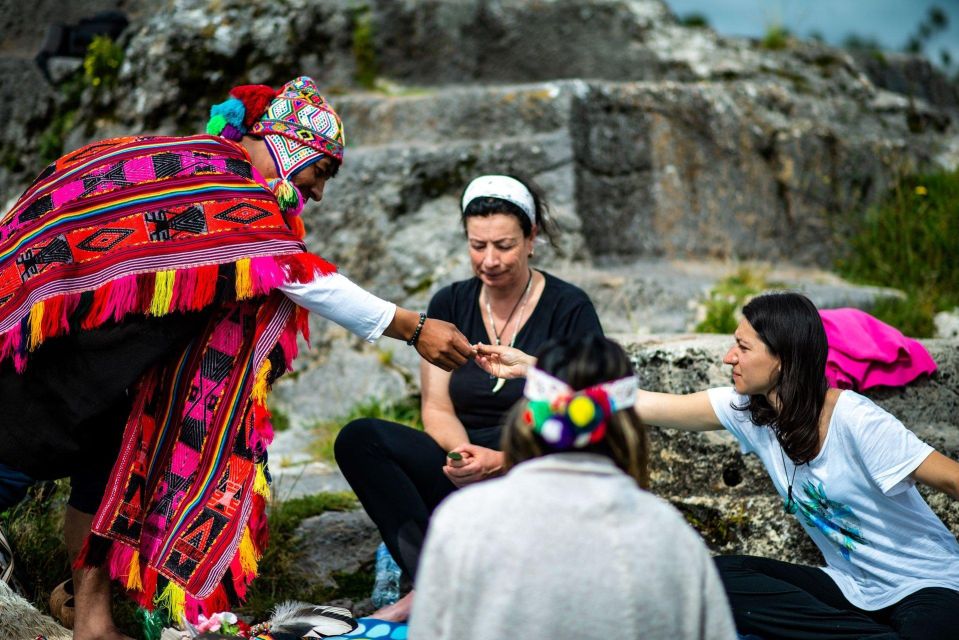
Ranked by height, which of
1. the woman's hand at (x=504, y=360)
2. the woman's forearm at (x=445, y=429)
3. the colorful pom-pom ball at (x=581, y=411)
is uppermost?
the colorful pom-pom ball at (x=581, y=411)

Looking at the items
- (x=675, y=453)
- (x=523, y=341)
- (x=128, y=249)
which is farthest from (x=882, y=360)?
(x=128, y=249)

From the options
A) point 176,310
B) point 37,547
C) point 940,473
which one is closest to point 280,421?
point 37,547

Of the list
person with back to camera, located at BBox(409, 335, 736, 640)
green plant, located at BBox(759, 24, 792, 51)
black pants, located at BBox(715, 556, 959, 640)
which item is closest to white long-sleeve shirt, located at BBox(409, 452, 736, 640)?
person with back to camera, located at BBox(409, 335, 736, 640)

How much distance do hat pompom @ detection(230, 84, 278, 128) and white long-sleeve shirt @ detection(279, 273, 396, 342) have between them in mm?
667

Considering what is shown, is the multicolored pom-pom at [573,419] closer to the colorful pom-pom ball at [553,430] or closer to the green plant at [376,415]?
the colorful pom-pom ball at [553,430]

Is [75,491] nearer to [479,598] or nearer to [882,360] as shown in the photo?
[479,598]

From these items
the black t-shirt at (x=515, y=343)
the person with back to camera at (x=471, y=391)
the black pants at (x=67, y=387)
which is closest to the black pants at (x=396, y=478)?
the person with back to camera at (x=471, y=391)

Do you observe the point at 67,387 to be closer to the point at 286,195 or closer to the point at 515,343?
the point at 286,195

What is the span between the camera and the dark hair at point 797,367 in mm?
2941

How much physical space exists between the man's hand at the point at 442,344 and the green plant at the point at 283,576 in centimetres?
116

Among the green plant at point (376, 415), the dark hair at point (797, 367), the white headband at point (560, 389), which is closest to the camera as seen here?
the white headband at point (560, 389)

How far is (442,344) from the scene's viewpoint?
3258 millimetres

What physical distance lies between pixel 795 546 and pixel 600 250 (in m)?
3.00

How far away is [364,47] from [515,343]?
427 cm
